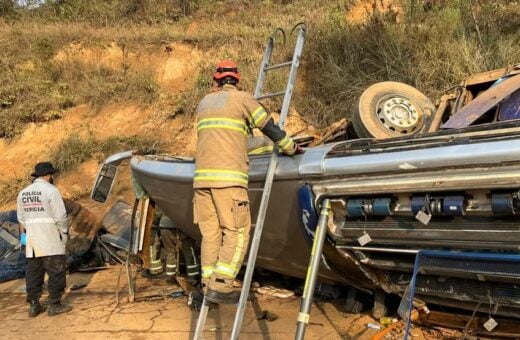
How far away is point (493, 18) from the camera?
8891mm

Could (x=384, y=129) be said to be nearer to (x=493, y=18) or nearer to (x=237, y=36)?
(x=493, y=18)

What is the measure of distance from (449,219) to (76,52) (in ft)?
40.5

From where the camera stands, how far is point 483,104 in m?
3.72

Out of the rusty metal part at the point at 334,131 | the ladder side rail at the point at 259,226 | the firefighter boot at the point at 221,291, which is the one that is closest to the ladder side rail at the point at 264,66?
the ladder side rail at the point at 259,226

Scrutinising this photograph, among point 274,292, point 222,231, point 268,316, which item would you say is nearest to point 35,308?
point 274,292

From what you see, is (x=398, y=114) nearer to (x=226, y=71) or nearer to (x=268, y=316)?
(x=226, y=71)

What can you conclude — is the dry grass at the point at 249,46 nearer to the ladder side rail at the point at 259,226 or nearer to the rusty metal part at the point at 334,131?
the rusty metal part at the point at 334,131

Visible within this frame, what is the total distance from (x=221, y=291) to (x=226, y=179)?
26.4 inches

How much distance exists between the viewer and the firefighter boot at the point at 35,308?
5387 mm

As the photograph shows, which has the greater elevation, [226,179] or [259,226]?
[226,179]

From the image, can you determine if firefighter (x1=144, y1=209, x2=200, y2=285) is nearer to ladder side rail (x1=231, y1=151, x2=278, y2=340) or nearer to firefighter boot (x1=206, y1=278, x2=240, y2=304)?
firefighter boot (x1=206, y1=278, x2=240, y2=304)

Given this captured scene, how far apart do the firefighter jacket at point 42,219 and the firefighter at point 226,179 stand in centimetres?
267

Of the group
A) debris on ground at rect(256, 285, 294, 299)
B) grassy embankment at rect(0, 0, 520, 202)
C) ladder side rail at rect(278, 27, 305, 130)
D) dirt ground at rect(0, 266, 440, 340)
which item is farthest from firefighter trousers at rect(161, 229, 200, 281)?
grassy embankment at rect(0, 0, 520, 202)

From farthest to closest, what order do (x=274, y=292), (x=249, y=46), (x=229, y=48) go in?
(x=229, y=48)
(x=249, y=46)
(x=274, y=292)
